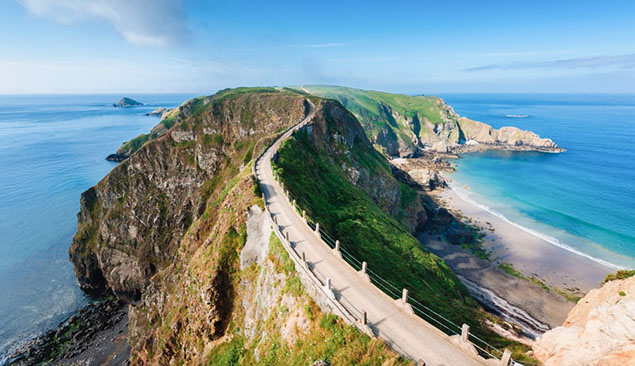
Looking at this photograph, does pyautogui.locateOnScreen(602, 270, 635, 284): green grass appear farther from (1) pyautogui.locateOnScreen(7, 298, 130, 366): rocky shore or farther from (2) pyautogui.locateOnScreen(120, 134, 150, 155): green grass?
(2) pyautogui.locateOnScreen(120, 134, 150, 155): green grass

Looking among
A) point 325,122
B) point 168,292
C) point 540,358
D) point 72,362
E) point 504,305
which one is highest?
point 325,122

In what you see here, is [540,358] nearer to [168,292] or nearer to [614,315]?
[614,315]

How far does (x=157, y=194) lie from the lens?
75.3 m

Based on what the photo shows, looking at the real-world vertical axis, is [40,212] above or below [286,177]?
below

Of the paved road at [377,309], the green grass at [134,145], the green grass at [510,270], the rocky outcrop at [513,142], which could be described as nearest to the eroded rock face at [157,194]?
the paved road at [377,309]

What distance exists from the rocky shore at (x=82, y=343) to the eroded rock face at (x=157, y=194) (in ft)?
25.6

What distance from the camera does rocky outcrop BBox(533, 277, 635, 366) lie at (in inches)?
625

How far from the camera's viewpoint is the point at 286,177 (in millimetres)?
47188

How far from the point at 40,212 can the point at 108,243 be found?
46.0 m

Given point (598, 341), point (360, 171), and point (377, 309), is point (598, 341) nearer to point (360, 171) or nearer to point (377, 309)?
point (377, 309)

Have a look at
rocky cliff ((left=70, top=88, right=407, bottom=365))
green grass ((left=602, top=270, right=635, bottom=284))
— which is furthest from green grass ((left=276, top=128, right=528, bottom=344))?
green grass ((left=602, top=270, right=635, bottom=284))

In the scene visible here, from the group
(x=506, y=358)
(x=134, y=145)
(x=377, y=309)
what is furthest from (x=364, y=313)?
(x=134, y=145)

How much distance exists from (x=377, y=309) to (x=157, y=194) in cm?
7311

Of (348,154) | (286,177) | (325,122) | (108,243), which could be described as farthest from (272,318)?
(108,243)
